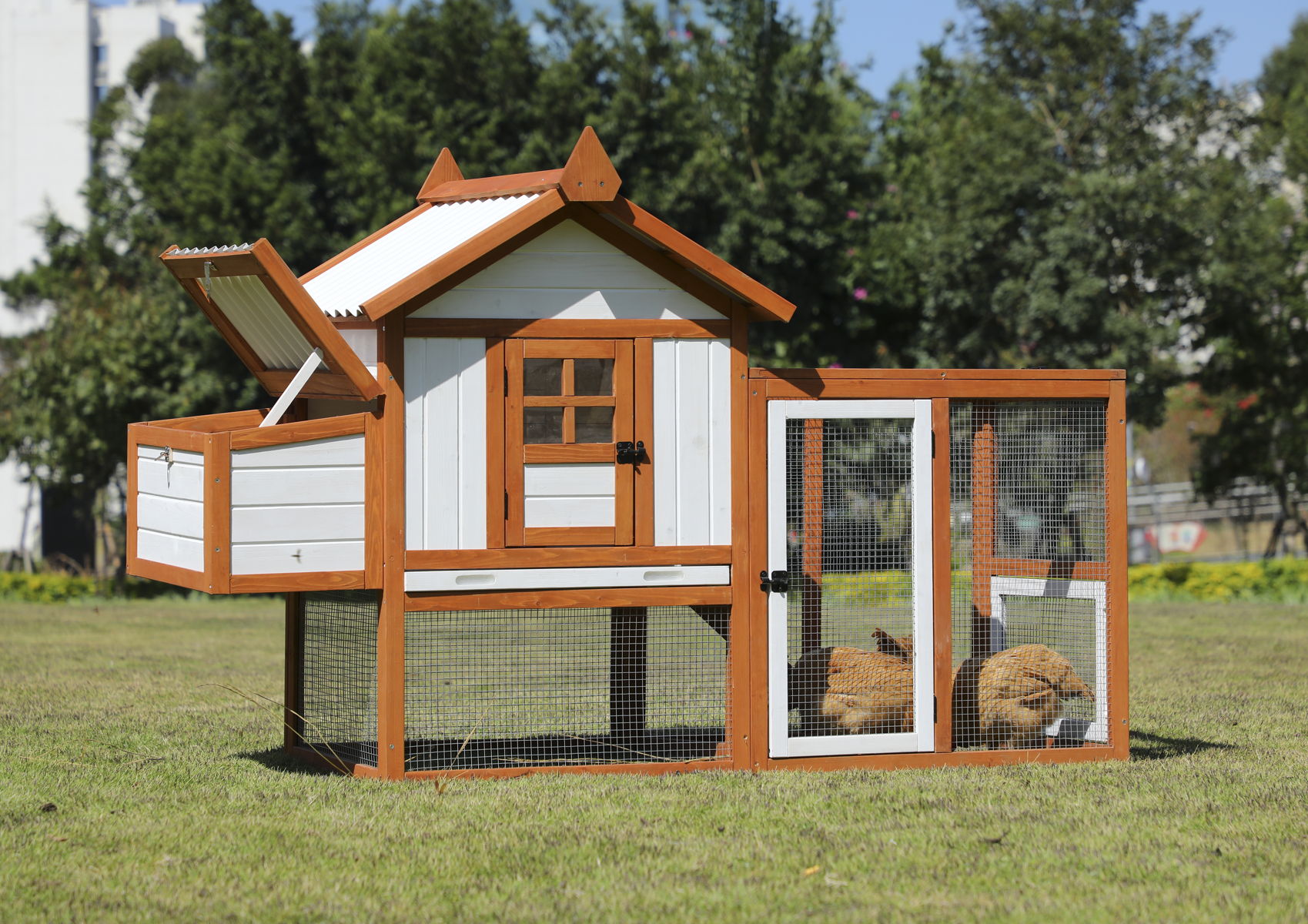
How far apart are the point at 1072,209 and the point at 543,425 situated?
1419 centimetres

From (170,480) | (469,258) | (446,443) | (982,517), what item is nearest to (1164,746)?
(982,517)

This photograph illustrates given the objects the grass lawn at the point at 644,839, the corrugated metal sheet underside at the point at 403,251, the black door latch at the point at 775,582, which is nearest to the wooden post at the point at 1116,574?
the grass lawn at the point at 644,839

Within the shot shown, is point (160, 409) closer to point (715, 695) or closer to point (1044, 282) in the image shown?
point (1044, 282)

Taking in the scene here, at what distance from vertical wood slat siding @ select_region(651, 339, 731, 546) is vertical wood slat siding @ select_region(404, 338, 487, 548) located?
0.84 meters

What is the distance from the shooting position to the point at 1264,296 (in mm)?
20609

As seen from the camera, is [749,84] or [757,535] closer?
[757,535]

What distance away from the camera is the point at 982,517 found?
760 cm

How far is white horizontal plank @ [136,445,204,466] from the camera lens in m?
6.60

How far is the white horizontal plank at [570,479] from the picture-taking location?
693 cm

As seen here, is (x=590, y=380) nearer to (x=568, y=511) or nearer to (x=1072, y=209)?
(x=568, y=511)

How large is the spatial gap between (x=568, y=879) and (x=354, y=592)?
9.24ft

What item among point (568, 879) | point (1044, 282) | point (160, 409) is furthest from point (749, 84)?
point (568, 879)

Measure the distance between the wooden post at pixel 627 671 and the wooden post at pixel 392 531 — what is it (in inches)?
47.8

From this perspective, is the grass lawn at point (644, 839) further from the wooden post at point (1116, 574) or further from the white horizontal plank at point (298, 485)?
the white horizontal plank at point (298, 485)
